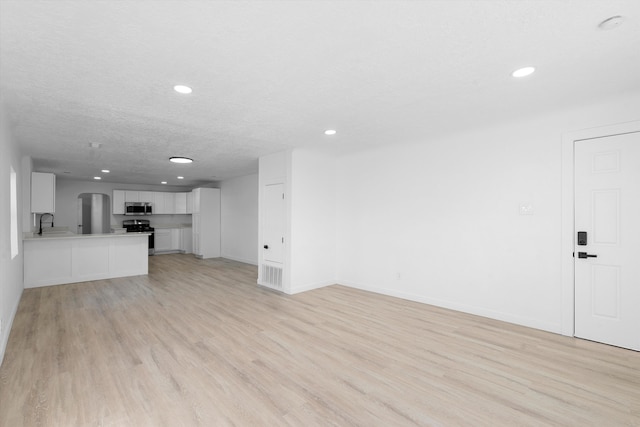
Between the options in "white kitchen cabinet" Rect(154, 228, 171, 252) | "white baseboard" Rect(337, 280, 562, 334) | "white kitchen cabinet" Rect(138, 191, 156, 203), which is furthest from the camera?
"white kitchen cabinet" Rect(154, 228, 171, 252)

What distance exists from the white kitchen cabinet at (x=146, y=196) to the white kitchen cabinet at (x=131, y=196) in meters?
0.06

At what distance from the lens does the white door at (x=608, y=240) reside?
2.92 m

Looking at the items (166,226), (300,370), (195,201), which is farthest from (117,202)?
(300,370)

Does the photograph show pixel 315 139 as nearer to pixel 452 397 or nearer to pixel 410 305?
pixel 410 305

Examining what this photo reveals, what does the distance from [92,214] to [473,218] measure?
10.8 meters

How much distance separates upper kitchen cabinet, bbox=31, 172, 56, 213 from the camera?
5879 millimetres

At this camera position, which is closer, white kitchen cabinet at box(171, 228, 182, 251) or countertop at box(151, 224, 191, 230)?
countertop at box(151, 224, 191, 230)

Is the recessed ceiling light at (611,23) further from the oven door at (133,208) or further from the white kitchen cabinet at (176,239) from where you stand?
the oven door at (133,208)

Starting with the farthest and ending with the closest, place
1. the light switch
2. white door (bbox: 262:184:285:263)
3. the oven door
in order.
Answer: the oven door → white door (bbox: 262:184:285:263) → the light switch

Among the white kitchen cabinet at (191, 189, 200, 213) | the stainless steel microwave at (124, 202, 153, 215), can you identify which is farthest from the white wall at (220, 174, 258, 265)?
the stainless steel microwave at (124, 202, 153, 215)

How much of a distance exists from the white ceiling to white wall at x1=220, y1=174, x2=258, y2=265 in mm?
4149

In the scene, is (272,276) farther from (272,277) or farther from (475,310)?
(475,310)

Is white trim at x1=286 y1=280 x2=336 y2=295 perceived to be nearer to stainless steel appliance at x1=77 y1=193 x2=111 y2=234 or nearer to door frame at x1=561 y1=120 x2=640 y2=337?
door frame at x1=561 y1=120 x2=640 y2=337

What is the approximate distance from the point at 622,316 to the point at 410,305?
2.29 metres
